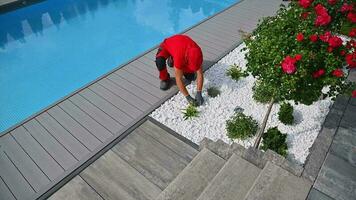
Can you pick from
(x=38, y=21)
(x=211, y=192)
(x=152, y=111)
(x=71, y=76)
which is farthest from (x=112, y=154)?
(x=38, y=21)

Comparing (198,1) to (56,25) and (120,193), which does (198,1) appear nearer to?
(56,25)

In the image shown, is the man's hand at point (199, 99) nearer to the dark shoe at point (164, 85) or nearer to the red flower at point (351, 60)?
the dark shoe at point (164, 85)

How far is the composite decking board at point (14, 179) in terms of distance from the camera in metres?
4.58

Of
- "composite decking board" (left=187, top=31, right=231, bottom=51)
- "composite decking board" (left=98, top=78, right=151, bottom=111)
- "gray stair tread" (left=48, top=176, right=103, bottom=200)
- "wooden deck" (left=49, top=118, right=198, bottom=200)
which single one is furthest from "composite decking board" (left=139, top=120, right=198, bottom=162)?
"composite decking board" (left=187, top=31, right=231, bottom=51)

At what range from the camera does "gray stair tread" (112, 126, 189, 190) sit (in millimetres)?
4699

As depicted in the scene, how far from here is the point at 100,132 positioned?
5570mm

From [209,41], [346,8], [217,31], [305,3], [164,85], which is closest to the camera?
[305,3]

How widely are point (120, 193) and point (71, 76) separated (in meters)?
5.35

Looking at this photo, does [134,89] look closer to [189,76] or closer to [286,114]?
[189,76]

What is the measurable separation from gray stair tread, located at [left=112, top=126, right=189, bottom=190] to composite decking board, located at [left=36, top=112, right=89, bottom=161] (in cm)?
69

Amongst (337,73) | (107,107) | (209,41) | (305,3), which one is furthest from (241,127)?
(209,41)

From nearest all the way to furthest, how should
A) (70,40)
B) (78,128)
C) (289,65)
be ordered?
(289,65), (78,128), (70,40)

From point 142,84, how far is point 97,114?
4.70ft

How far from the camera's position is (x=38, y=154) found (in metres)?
5.22
